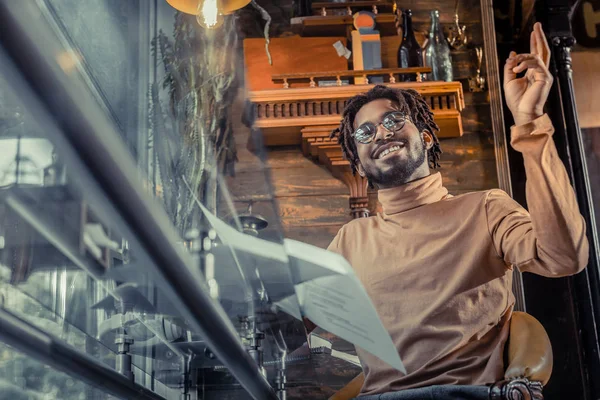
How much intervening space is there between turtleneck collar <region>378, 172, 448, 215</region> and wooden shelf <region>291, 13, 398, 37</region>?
1.66 m

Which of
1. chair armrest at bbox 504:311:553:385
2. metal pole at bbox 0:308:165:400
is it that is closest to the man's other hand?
chair armrest at bbox 504:311:553:385

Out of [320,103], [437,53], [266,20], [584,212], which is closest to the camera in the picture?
[320,103]

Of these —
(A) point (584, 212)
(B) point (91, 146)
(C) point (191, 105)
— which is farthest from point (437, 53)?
(B) point (91, 146)

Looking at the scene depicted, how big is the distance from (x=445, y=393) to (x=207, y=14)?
3.90ft

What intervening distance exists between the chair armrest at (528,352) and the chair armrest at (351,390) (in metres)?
0.36

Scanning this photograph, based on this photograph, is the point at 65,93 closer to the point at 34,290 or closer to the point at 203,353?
the point at 34,290

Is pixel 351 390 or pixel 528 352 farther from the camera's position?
pixel 351 390

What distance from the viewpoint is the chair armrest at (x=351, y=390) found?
1.57 metres

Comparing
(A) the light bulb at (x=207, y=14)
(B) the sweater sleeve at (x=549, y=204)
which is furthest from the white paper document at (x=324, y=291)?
(A) the light bulb at (x=207, y=14)

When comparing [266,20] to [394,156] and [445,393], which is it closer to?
[394,156]

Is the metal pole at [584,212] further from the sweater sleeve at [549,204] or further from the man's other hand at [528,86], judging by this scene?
the man's other hand at [528,86]

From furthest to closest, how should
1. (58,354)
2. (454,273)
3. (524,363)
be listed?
(454,273)
(524,363)
(58,354)

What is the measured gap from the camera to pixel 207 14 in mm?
1864

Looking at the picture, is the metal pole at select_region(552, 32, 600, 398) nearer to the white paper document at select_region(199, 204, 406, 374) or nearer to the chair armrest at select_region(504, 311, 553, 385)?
the chair armrest at select_region(504, 311, 553, 385)
